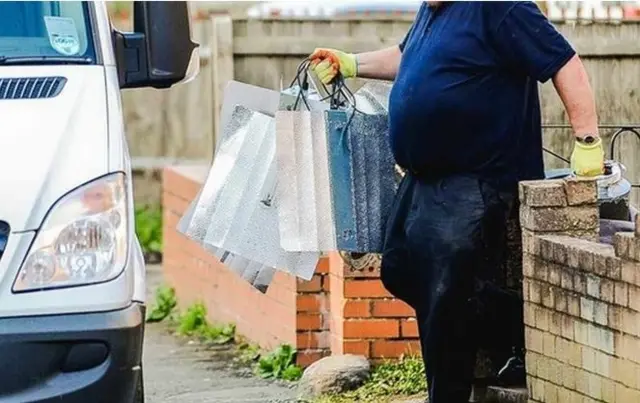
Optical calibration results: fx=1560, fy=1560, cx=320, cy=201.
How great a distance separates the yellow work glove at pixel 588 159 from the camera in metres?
5.32

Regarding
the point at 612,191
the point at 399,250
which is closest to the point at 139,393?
the point at 399,250

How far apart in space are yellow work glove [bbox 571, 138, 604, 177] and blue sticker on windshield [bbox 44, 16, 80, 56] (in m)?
1.77

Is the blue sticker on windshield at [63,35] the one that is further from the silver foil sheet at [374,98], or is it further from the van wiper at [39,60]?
the silver foil sheet at [374,98]

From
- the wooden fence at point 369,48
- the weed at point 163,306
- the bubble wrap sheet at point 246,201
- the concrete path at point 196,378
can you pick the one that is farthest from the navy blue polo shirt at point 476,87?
the weed at point 163,306

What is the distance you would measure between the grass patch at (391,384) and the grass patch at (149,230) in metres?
6.50

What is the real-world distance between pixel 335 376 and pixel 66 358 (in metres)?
2.20

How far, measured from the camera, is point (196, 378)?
773 centimetres

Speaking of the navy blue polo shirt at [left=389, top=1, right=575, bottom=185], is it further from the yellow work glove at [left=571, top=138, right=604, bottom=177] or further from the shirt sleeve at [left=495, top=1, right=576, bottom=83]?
the yellow work glove at [left=571, top=138, right=604, bottom=177]

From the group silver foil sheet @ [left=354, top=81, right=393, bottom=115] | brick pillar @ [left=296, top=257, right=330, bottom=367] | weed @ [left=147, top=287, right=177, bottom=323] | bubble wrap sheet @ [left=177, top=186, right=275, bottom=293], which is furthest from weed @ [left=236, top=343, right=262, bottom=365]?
silver foil sheet @ [left=354, top=81, right=393, bottom=115]

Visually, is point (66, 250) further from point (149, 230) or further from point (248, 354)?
point (149, 230)

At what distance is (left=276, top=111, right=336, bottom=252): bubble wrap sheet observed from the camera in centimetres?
574

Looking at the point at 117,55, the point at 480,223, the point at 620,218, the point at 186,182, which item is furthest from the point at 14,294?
the point at 186,182

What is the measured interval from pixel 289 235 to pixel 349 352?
142 centimetres

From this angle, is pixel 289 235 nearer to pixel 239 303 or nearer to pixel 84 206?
pixel 84 206
